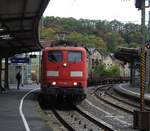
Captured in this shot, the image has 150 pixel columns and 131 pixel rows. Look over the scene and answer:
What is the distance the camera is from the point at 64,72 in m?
27.6

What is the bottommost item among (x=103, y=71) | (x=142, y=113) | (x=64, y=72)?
(x=142, y=113)

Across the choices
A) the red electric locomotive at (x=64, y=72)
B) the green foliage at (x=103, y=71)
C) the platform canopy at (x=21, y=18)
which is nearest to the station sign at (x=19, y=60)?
the platform canopy at (x=21, y=18)

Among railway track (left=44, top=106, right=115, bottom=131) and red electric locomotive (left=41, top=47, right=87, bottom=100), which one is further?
red electric locomotive (left=41, top=47, right=87, bottom=100)

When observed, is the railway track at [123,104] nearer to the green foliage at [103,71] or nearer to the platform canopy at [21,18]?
the platform canopy at [21,18]

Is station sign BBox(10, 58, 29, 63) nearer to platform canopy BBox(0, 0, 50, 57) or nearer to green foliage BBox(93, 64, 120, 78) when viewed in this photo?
platform canopy BBox(0, 0, 50, 57)

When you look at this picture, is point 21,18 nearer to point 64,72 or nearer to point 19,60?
point 64,72

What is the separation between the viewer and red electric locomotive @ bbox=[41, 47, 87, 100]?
27234 millimetres

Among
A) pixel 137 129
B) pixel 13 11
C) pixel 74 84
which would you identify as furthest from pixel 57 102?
pixel 137 129

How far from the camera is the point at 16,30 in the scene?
111ft

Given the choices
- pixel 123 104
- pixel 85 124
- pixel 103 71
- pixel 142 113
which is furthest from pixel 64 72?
pixel 103 71

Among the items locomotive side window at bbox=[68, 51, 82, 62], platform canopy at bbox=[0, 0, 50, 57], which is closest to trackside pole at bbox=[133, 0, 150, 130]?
platform canopy at bbox=[0, 0, 50, 57]

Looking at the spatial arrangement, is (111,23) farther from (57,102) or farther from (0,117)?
(0,117)

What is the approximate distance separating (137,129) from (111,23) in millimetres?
105193

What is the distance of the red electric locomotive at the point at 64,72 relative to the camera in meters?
27.2
